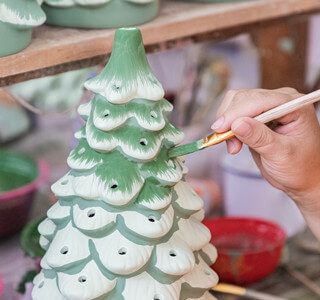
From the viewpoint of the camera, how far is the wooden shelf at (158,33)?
851mm

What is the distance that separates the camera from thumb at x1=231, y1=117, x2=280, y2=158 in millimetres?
783

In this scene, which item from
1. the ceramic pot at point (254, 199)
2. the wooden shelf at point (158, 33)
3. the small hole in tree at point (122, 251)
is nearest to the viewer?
the small hole in tree at point (122, 251)

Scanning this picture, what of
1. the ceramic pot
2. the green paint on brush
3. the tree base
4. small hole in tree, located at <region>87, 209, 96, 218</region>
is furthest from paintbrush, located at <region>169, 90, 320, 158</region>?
the ceramic pot

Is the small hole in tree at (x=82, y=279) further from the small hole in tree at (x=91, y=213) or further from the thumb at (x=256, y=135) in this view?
the thumb at (x=256, y=135)

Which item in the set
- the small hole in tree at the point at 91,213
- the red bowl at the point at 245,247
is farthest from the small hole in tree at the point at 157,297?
the red bowl at the point at 245,247

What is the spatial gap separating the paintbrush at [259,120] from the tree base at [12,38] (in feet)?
0.67

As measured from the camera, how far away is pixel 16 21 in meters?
0.80

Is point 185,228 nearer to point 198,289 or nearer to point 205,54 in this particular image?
point 198,289

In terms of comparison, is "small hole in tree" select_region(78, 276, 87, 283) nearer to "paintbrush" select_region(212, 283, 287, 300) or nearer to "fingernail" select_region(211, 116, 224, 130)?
"fingernail" select_region(211, 116, 224, 130)

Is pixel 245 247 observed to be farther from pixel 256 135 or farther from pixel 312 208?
pixel 256 135

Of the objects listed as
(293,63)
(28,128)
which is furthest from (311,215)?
(28,128)

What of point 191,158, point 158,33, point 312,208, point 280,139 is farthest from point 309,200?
point 191,158

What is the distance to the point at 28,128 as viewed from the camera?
5.22ft

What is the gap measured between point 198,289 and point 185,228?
0.07 m
